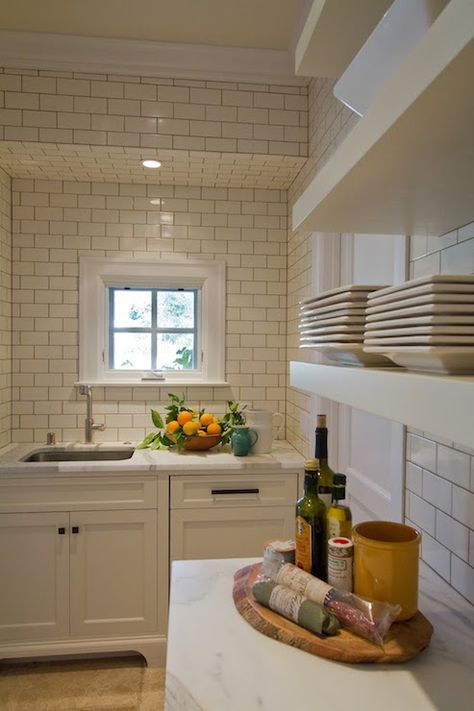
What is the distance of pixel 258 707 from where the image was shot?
2.46 feet

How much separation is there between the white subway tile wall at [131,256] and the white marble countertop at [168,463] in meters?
0.34

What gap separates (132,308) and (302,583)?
2.18 m

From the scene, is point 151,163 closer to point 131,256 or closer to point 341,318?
point 131,256

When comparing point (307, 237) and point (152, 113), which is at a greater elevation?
point (152, 113)

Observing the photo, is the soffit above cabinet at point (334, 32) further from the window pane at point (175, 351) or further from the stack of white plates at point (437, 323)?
the window pane at point (175, 351)

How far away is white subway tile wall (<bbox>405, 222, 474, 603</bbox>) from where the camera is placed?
103cm

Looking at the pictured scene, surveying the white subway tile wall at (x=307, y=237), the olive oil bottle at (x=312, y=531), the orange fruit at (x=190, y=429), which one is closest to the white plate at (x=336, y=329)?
the olive oil bottle at (x=312, y=531)

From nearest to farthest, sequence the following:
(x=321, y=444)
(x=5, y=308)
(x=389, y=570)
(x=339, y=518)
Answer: (x=389, y=570) < (x=339, y=518) < (x=321, y=444) < (x=5, y=308)

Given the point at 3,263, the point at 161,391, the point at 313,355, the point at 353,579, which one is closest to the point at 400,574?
the point at 353,579

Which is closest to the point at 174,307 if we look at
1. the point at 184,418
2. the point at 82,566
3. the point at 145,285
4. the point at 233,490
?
the point at 145,285

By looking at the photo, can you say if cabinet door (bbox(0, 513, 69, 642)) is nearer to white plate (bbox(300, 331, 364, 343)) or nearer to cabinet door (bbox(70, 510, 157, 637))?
cabinet door (bbox(70, 510, 157, 637))

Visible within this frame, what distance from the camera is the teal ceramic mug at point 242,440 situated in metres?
2.40

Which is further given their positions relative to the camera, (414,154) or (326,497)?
(326,497)

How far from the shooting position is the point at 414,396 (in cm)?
53
